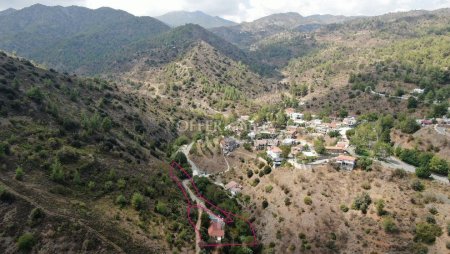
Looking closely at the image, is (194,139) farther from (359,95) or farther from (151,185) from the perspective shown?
(359,95)

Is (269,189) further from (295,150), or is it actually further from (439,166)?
(439,166)

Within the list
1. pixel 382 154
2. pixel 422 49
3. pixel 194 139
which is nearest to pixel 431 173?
pixel 382 154

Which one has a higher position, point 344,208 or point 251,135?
point 344,208

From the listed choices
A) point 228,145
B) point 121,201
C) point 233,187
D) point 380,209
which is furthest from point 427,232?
point 228,145

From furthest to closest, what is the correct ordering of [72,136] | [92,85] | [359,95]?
[359,95], [92,85], [72,136]

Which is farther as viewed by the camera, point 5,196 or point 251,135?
point 251,135

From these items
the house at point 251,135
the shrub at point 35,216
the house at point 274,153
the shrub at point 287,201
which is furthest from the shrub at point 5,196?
the house at point 251,135

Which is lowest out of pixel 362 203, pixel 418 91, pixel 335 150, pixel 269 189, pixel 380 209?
pixel 269 189
